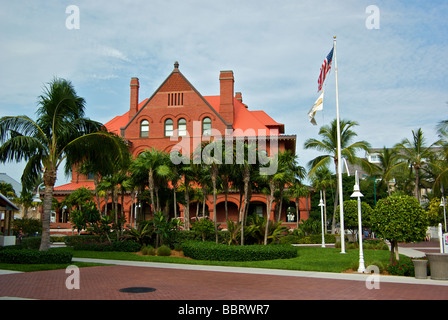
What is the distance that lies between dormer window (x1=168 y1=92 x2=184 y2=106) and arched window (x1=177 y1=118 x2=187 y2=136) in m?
1.77

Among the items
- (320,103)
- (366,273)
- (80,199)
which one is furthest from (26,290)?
(80,199)

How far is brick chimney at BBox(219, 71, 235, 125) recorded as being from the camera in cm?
4066

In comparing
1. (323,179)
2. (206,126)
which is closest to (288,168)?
(206,126)

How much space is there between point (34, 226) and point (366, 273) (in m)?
28.0

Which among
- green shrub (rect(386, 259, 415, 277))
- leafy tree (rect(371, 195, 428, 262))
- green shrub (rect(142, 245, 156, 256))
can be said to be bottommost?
green shrub (rect(142, 245, 156, 256))

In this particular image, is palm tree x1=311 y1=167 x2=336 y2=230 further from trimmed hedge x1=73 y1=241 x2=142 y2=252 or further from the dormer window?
trimmed hedge x1=73 y1=241 x2=142 y2=252

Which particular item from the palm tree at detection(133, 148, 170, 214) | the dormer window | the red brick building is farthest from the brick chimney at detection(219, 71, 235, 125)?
the palm tree at detection(133, 148, 170, 214)

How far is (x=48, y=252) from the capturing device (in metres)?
16.1

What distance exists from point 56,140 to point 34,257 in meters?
5.15

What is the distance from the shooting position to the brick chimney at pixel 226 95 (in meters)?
40.7

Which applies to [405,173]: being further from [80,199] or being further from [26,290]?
[26,290]

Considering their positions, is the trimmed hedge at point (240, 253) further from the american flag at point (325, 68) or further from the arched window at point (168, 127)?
the arched window at point (168, 127)

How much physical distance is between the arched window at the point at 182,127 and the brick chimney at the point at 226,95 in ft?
12.8

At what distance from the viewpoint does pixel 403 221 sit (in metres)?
14.0
